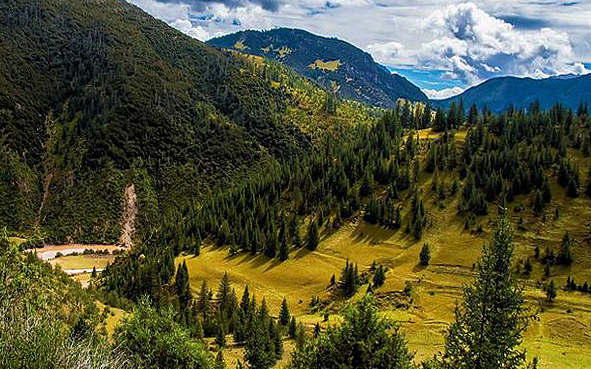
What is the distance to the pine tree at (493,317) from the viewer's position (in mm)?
29812

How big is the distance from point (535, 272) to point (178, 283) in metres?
90.2

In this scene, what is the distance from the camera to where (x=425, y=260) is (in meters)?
125

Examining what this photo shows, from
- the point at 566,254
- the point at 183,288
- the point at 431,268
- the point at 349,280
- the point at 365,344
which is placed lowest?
the point at 183,288

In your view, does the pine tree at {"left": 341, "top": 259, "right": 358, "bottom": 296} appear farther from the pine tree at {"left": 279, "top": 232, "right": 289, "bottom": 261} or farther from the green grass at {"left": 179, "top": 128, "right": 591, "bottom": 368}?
the pine tree at {"left": 279, "top": 232, "right": 289, "bottom": 261}

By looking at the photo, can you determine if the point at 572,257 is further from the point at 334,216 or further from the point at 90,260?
the point at 90,260

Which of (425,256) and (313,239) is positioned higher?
(425,256)

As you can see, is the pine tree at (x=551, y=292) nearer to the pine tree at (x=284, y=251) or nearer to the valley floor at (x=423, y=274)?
the valley floor at (x=423, y=274)

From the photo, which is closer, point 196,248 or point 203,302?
point 203,302

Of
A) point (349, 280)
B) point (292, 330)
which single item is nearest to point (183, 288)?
point (292, 330)

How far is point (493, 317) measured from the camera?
30234 mm

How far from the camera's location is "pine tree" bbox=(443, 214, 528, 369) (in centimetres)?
2981

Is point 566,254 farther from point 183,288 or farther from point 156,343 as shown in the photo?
point 156,343

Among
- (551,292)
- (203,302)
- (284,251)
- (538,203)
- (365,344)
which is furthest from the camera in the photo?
(284,251)

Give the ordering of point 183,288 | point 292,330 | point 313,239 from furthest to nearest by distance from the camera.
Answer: point 313,239 < point 183,288 < point 292,330
